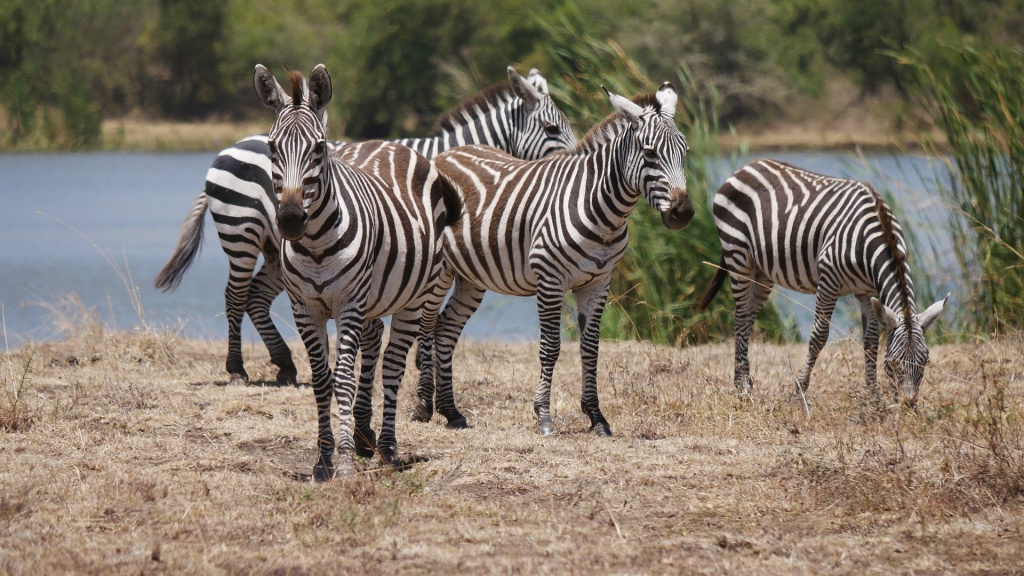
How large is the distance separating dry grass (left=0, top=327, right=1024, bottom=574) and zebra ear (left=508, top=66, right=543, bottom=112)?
249cm

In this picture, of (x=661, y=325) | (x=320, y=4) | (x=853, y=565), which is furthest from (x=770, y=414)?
(x=320, y=4)

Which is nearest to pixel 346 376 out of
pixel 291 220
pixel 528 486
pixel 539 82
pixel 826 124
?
pixel 291 220

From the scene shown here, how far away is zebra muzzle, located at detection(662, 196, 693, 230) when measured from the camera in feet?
20.7

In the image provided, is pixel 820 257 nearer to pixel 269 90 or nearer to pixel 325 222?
pixel 325 222

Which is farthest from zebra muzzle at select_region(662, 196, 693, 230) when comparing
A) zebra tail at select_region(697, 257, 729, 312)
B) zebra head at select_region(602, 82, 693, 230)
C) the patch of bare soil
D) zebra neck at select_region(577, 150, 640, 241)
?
the patch of bare soil

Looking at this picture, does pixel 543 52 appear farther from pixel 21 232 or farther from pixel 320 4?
pixel 320 4

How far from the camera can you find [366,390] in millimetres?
5953

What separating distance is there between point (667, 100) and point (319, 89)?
230 centimetres

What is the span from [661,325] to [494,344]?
59.3 inches

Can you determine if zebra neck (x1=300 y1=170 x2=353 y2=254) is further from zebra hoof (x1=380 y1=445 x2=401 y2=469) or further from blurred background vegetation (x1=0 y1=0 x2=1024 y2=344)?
blurred background vegetation (x1=0 y1=0 x2=1024 y2=344)

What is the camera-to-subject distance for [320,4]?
157ft

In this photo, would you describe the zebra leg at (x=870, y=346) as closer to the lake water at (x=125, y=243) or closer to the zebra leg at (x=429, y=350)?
the lake water at (x=125, y=243)

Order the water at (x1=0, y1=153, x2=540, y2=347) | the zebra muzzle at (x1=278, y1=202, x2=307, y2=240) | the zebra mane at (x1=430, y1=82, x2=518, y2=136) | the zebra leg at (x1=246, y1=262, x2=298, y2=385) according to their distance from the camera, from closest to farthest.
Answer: the zebra muzzle at (x1=278, y1=202, x2=307, y2=240) → the zebra leg at (x1=246, y1=262, x2=298, y2=385) → the zebra mane at (x1=430, y1=82, x2=518, y2=136) → the water at (x1=0, y1=153, x2=540, y2=347)

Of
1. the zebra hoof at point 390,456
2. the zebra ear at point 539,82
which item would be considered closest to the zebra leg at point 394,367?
the zebra hoof at point 390,456
